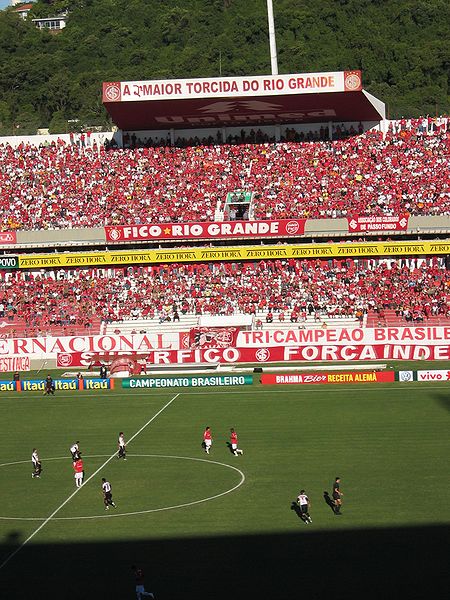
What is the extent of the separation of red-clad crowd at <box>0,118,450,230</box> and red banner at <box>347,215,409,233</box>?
55.4 inches

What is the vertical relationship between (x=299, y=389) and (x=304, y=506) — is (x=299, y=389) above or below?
below

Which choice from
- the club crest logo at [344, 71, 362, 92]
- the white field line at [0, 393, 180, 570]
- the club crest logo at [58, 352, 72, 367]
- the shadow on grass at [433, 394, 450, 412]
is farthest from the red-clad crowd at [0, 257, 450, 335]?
the white field line at [0, 393, 180, 570]

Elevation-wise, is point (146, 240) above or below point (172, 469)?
above

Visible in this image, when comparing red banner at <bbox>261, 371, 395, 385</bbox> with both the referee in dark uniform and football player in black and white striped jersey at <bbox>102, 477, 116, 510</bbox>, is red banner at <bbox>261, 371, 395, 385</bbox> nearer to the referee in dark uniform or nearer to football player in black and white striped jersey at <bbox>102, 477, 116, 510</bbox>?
football player in black and white striped jersey at <bbox>102, 477, 116, 510</bbox>

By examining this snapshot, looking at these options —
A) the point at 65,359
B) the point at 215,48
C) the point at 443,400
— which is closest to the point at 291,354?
the point at 65,359

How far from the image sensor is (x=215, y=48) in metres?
128

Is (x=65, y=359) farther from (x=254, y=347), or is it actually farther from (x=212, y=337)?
(x=254, y=347)

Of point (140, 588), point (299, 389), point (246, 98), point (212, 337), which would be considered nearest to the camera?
point (140, 588)

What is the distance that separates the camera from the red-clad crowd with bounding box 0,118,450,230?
76.2 metres

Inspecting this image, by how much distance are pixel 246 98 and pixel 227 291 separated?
1421cm

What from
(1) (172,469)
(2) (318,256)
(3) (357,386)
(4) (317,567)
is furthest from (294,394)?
(4) (317,567)

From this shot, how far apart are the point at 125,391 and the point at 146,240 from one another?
19.5 meters

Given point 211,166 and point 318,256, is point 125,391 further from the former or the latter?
point 211,166

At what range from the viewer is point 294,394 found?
177 ft
